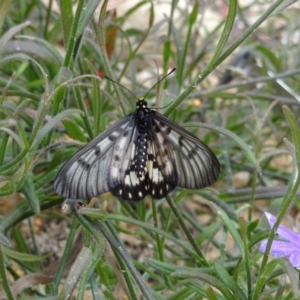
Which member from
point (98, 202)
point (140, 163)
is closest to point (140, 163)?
point (140, 163)

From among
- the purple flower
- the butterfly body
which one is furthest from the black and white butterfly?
the purple flower

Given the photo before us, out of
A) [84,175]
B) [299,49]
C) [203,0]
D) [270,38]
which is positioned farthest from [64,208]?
[270,38]

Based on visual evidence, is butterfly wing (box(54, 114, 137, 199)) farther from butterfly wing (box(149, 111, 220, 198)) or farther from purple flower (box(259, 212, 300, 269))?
purple flower (box(259, 212, 300, 269))

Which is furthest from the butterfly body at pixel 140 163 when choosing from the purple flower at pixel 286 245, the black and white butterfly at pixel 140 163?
the purple flower at pixel 286 245

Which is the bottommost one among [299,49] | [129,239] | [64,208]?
[129,239]

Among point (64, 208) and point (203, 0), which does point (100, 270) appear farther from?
point (203, 0)

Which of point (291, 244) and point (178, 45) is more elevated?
point (178, 45)

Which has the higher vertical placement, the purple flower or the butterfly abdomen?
the butterfly abdomen

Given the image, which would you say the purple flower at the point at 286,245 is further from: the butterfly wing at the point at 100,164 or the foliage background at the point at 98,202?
the butterfly wing at the point at 100,164
